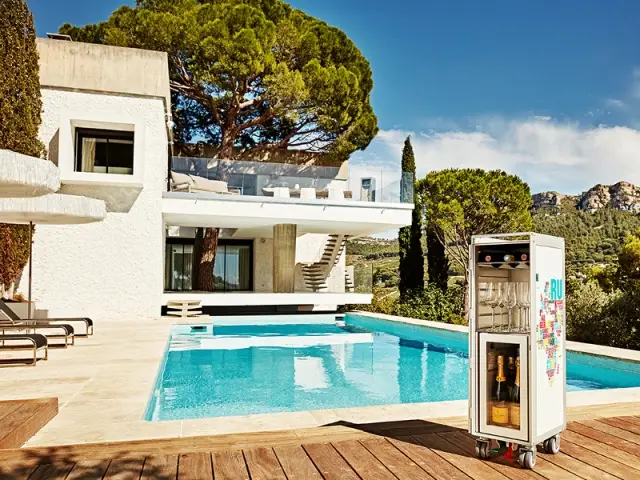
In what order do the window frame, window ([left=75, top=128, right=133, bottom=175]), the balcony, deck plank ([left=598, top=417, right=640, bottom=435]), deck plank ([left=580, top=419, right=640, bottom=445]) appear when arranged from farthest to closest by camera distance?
the balcony, window ([left=75, top=128, right=133, bottom=175]), the window frame, deck plank ([left=598, top=417, right=640, bottom=435]), deck plank ([left=580, top=419, right=640, bottom=445])

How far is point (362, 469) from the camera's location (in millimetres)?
3049

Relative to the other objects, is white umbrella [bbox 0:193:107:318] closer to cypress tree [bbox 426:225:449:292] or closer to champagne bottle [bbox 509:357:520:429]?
champagne bottle [bbox 509:357:520:429]

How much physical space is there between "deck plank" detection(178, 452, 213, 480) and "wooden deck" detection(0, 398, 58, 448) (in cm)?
118

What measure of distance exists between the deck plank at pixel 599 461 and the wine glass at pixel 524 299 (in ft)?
2.65

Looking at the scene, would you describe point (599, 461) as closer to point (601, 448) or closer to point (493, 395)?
point (601, 448)

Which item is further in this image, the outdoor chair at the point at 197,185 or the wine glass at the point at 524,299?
the outdoor chair at the point at 197,185

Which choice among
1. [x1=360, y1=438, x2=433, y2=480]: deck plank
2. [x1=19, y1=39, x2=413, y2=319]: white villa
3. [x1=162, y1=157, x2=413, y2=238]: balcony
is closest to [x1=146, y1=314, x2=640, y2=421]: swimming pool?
[x1=19, y1=39, x2=413, y2=319]: white villa

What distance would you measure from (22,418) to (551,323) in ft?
11.6

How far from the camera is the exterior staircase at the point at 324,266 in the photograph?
19.6 meters

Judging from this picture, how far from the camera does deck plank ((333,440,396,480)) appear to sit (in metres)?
2.96

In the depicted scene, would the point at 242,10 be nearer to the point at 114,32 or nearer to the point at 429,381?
the point at 114,32

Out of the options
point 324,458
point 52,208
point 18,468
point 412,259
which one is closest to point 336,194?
point 412,259

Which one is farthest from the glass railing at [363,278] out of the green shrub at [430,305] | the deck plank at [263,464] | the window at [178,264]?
the deck plank at [263,464]

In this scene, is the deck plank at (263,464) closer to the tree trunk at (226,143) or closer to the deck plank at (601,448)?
the deck plank at (601,448)
